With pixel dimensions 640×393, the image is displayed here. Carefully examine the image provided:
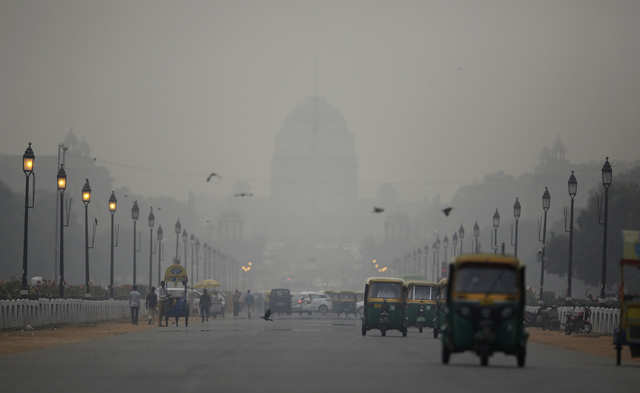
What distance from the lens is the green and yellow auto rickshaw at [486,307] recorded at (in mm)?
27016

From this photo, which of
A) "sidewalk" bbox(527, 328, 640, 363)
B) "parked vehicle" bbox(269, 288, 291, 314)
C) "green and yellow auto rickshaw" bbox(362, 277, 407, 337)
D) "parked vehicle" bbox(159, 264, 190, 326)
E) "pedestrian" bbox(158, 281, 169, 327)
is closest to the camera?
"sidewalk" bbox(527, 328, 640, 363)

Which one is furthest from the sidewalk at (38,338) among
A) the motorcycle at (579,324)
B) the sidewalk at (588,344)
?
the motorcycle at (579,324)

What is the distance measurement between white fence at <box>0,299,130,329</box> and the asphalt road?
9.97 metres

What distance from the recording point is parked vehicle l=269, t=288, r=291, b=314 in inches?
3844

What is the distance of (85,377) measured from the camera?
906 inches

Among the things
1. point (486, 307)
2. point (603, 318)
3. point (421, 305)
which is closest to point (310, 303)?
point (421, 305)

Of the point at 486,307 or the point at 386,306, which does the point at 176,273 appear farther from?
the point at 486,307

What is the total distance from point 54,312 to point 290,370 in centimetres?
3115

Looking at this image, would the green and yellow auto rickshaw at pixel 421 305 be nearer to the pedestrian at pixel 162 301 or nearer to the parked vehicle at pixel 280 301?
the pedestrian at pixel 162 301

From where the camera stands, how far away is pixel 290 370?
991 inches

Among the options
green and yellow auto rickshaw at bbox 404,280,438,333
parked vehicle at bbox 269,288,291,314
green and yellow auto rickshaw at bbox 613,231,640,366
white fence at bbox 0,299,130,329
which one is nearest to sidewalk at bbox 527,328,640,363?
green and yellow auto rickshaw at bbox 613,231,640,366

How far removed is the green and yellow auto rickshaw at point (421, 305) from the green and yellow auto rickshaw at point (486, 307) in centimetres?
2574

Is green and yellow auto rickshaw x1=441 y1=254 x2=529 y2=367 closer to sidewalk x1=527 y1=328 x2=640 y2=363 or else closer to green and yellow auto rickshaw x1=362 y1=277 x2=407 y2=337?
sidewalk x1=527 y1=328 x2=640 y2=363

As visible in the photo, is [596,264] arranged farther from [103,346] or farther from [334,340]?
[103,346]
